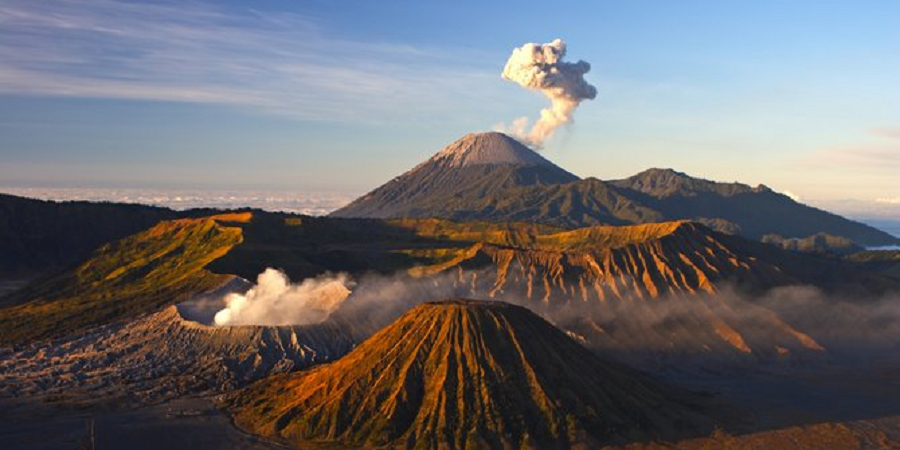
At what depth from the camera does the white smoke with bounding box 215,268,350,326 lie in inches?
5438

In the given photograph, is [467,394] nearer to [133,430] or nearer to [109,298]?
[133,430]

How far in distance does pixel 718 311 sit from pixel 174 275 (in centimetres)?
10472

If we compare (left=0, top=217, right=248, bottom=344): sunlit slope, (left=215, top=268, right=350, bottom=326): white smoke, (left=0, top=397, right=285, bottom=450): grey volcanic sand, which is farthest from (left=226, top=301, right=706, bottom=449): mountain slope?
(left=0, top=217, right=248, bottom=344): sunlit slope

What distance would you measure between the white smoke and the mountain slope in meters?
27.7

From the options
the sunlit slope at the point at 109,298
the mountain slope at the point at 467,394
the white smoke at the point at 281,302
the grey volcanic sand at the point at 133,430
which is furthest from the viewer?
the sunlit slope at the point at 109,298

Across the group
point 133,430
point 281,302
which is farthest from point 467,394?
point 281,302

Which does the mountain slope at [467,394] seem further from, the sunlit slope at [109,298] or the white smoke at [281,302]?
the sunlit slope at [109,298]

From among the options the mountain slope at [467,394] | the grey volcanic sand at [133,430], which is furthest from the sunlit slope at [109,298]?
the mountain slope at [467,394]

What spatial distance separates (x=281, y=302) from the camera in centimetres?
14600

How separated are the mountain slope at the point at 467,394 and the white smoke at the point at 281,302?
27.7m

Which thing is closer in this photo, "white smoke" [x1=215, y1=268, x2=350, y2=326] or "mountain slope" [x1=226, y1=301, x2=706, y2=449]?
"mountain slope" [x1=226, y1=301, x2=706, y2=449]

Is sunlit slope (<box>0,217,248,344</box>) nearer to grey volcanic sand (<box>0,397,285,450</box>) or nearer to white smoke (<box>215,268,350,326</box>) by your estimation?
white smoke (<box>215,268,350,326</box>)

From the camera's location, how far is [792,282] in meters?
182

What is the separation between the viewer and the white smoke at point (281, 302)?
138125mm
